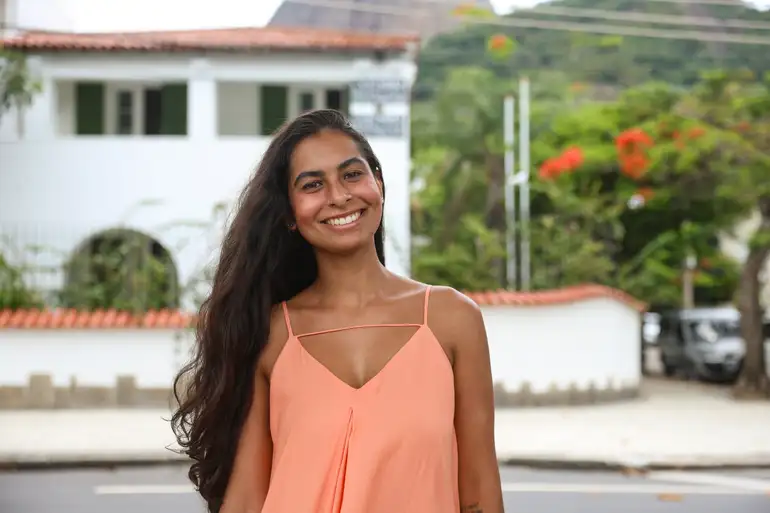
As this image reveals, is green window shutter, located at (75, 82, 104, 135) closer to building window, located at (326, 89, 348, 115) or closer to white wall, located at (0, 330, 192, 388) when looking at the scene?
building window, located at (326, 89, 348, 115)

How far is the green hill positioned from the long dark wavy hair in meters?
28.5

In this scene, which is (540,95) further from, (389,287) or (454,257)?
(389,287)

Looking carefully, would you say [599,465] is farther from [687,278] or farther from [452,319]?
[687,278]

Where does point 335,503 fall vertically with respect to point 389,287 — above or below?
below

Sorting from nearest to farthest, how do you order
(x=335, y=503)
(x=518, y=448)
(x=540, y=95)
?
(x=335, y=503) < (x=518, y=448) < (x=540, y=95)

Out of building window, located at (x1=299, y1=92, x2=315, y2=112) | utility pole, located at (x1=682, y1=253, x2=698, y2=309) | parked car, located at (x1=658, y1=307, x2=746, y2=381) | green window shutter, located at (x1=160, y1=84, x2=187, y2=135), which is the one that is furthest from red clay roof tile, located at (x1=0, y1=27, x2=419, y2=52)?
utility pole, located at (x1=682, y1=253, x2=698, y2=309)

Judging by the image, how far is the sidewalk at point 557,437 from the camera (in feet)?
36.7

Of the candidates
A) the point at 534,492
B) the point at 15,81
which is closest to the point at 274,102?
the point at 15,81

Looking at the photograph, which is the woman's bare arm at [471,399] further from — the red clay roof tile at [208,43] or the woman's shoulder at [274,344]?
the red clay roof tile at [208,43]

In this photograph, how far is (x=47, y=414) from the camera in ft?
45.7

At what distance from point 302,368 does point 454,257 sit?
1782 centimetres

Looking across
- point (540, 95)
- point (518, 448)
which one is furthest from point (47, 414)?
point (540, 95)

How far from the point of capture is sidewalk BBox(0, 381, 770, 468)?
441 inches

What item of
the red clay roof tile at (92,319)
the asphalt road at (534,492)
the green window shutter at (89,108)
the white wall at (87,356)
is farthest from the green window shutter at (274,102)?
the asphalt road at (534,492)
